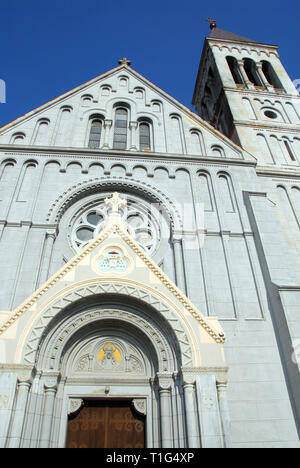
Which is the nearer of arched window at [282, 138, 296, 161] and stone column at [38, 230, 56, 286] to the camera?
stone column at [38, 230, 56, 286]

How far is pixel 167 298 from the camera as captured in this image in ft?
28.6

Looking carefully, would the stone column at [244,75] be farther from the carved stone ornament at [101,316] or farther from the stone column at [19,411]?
the stone column at [19,411]

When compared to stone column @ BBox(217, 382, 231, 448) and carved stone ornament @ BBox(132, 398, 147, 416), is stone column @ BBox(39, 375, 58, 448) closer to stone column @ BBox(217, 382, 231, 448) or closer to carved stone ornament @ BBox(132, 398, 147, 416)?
carved stone ornament @ BBox(132, 398, 147, 416)

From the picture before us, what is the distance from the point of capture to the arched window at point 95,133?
51.2 ft

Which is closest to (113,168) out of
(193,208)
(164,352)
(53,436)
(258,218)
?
(193,208)

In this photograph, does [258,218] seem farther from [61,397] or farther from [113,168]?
[61,397]

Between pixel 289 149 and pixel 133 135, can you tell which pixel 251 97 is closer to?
pixel 289 149

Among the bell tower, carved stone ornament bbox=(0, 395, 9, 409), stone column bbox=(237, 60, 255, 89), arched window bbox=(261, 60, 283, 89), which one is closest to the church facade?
carved stone ornament bbox=(0, 395, 9, 409)

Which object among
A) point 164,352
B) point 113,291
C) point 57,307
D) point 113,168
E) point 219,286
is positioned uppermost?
point 113,168

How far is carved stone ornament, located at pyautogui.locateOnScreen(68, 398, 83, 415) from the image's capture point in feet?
27.5

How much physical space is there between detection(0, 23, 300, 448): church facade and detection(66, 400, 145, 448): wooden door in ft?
0.10

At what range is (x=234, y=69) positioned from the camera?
25.7 metres

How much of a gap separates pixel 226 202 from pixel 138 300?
640 cm

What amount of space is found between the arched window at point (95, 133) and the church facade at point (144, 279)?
97mm
